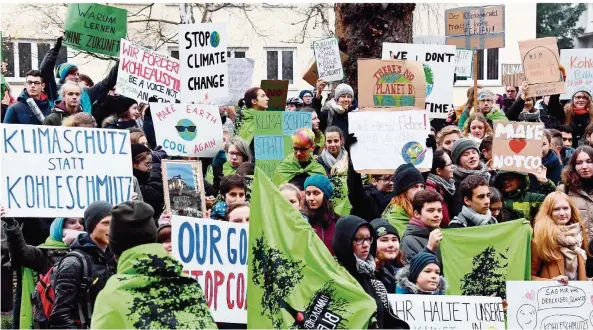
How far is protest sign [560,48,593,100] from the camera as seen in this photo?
16609 millimetres

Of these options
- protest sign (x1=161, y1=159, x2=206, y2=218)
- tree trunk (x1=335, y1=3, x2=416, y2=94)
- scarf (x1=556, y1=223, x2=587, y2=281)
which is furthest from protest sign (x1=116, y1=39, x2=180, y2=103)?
scarf (x1=556, y1=223, x2=587, y2=281)

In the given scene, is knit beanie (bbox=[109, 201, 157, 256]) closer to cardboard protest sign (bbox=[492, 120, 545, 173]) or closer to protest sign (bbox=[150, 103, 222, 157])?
protest sign (bbox=[150, 103, 222, 157])

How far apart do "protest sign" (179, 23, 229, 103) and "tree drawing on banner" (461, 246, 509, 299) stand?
12.1ft

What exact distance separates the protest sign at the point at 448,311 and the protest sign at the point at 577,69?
8.77 metres

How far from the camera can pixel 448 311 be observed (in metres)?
8.02

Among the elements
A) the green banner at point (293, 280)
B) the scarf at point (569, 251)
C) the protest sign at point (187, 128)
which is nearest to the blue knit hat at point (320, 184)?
the scarf at point (569, 251)

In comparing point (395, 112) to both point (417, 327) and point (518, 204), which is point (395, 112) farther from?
point (417, 327)

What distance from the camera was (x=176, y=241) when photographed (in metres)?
7.56

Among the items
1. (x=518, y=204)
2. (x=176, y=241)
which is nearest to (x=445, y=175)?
(x=518, y=204)

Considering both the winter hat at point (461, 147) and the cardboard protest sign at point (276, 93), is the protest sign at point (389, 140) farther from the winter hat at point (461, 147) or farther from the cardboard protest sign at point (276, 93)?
the cardboard protest sign at point (276, 93)

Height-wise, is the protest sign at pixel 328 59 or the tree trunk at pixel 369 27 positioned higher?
the tree trunk at pixel 369 27

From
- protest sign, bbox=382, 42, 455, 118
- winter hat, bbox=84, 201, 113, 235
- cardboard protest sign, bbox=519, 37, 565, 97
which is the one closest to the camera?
winter hat, bbox=84, 201, 113, 235

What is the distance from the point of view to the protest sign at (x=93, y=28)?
1287 centimetres

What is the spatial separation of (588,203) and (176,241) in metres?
4.05
